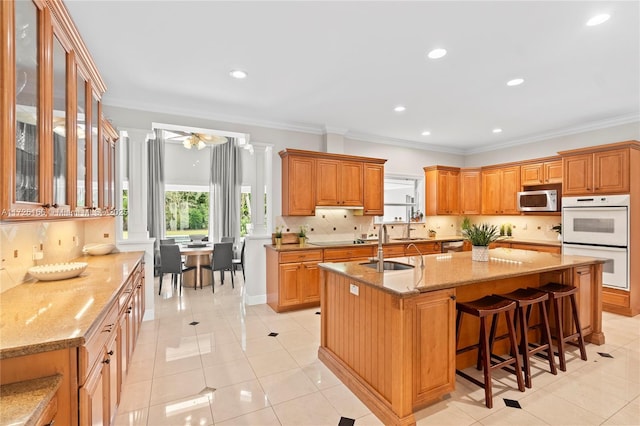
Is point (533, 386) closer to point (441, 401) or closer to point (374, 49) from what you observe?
point (441, 401)

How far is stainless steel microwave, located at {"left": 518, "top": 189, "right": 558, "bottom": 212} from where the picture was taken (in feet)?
17.2

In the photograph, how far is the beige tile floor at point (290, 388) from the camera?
7.04 feet

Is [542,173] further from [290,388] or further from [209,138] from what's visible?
[209,138]

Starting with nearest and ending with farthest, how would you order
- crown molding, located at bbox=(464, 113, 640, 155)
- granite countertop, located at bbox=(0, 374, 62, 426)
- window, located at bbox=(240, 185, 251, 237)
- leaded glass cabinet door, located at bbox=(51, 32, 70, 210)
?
granite countertop, located at bbox=(0, 374, 62, 426) → leaded glass cabinet door, located at bbox=(51, 32, 70, 210) → crown molding, located at bbox=(464, 113, 640, 155) → window, located at bbox=(240, 185, 251, 237)

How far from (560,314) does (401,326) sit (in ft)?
6.76

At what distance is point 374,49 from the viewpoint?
2805mm

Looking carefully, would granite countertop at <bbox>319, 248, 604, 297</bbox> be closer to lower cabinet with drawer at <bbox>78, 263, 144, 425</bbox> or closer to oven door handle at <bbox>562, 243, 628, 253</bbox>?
oven door handle at <bbox>562, 243, 628, 253</bbox>

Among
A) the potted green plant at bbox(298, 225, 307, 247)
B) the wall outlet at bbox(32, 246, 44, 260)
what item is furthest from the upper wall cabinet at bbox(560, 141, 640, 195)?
the wall outlet at bbox(32, 246, 44, 260)

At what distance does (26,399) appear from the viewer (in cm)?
109

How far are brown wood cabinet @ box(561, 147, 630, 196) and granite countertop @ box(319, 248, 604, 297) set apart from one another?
1678 mm

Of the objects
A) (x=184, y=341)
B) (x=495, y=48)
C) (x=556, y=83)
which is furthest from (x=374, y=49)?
(x=184, y=341)

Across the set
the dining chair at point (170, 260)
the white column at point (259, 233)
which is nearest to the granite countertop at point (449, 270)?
the white column at point (259, 233)

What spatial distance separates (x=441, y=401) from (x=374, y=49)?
3.01 m

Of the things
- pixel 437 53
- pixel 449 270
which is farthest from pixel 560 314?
pixel 437 53
